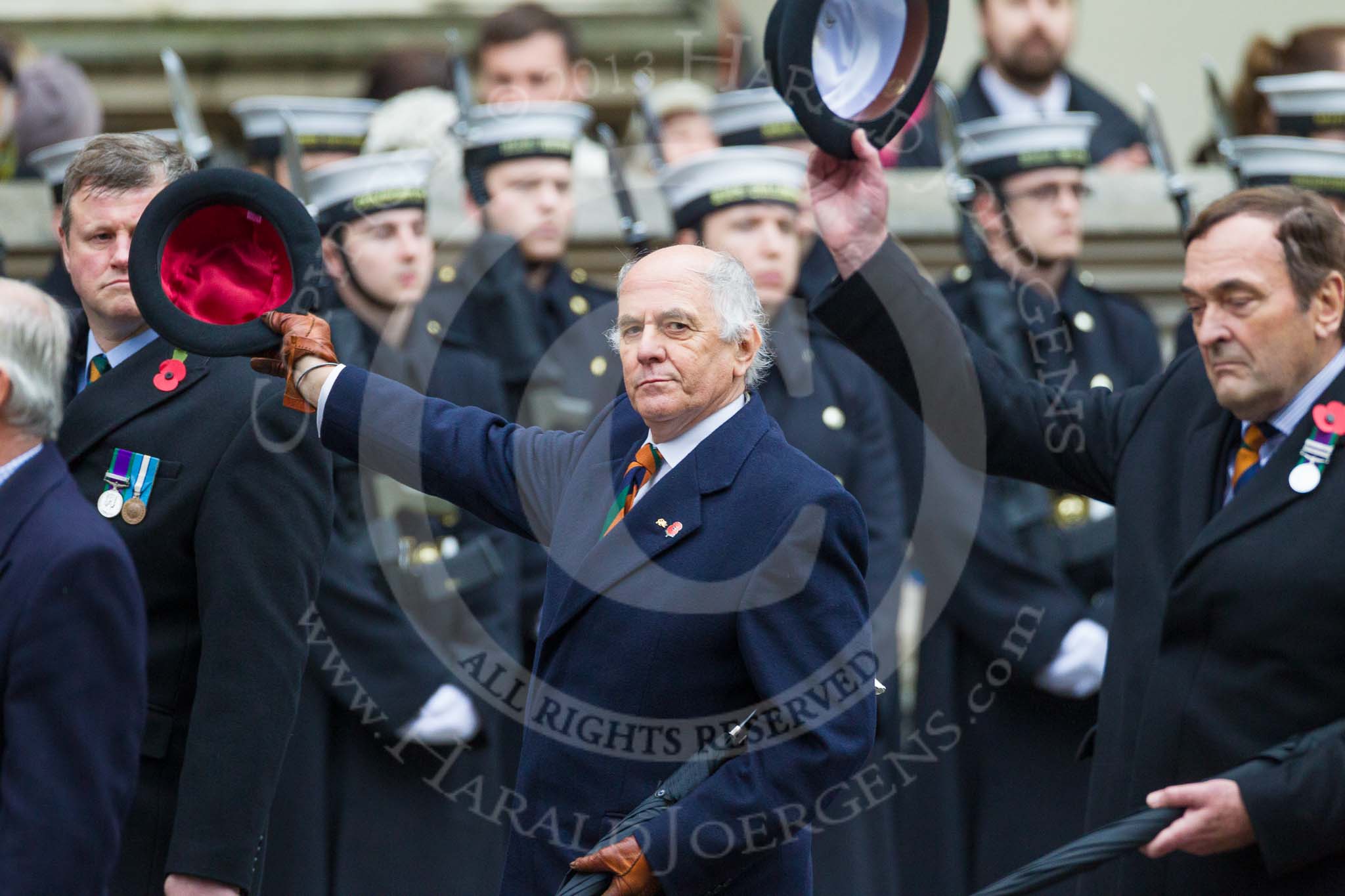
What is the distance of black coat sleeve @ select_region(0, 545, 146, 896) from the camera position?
3271mm

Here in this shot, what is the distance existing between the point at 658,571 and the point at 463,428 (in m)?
0.55

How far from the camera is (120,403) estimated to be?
4.08m

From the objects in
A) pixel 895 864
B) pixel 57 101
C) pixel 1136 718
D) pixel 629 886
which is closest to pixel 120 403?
pixel 629 886

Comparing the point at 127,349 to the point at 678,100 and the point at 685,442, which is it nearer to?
the point at 685,442

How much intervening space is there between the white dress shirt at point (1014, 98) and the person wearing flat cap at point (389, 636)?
2.39m

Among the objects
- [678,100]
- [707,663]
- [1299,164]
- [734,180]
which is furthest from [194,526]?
[678,100]

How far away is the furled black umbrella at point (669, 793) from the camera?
354cm

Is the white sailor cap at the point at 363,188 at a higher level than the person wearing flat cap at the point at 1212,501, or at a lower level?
higher

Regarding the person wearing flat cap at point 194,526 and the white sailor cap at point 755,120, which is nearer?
the person wearing flat cap at point 194,526

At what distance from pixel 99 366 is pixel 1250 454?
2.18 m

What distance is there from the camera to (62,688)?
3.31m

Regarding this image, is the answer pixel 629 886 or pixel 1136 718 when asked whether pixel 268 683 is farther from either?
pixel 1136 718

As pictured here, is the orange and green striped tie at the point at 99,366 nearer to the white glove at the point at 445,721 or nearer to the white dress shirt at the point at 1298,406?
the white glove at the point at 445,721

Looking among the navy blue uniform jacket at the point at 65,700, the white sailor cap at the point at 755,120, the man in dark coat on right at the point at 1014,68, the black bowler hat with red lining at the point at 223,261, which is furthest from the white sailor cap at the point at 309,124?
the navy blue uniform jacket at the point at 65,700
